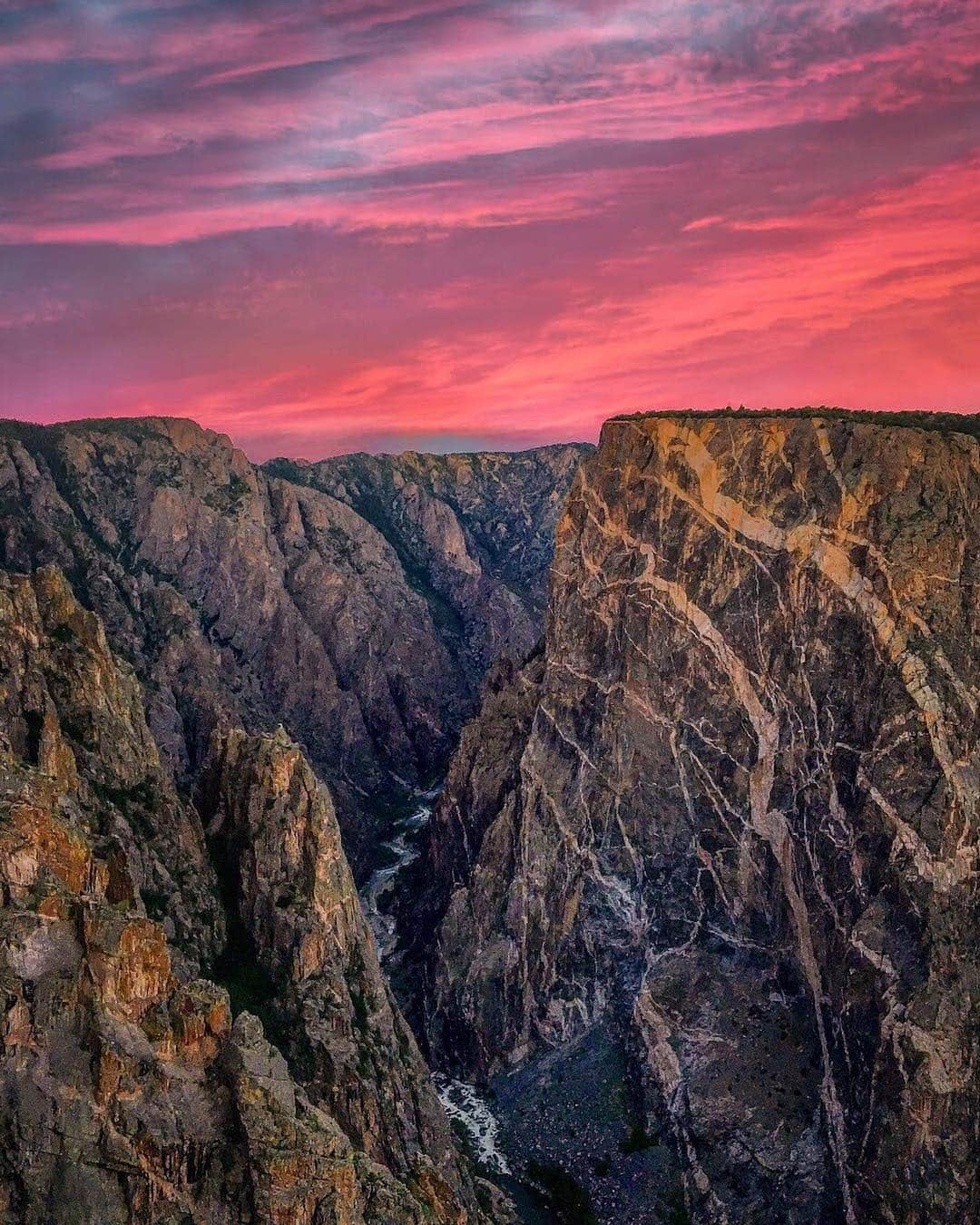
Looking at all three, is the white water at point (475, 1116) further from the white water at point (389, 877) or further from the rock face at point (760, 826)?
the white water at point (389, 877)

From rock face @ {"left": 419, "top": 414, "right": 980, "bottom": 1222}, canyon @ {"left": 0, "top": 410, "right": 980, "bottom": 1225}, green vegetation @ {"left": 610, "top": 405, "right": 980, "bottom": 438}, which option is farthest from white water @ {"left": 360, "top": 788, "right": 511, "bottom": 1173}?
green vegetation @ {"left": 610, "top": 405, "right": 980, "bottom": 438}

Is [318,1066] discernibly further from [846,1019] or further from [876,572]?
[876,572]

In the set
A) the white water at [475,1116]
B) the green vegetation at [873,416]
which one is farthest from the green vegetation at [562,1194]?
the green vegetation at [873,416]

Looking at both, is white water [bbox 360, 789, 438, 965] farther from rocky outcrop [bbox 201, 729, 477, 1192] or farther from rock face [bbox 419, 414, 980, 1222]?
rocky outcrop [bbox 201, 729, 477, 1192]

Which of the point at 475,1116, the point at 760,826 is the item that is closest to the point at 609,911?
the point at 760,826

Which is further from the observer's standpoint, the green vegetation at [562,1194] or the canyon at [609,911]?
the green vegetation at [562,1194]

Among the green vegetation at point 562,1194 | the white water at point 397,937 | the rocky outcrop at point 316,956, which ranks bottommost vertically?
the green vegetation at point 562,1194
